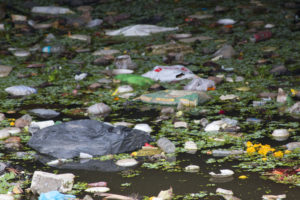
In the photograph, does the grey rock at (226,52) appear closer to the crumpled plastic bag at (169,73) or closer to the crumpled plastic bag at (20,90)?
the crumpled plastic bag at (169,73)

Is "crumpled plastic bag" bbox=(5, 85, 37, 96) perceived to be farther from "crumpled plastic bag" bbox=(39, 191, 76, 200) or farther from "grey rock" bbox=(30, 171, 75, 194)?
"crumpled plastic bag" bbox=(39, 191, 76, 200)

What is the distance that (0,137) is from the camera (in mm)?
3369

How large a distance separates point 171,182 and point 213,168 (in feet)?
0.95

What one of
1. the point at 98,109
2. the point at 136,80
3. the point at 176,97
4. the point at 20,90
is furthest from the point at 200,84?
the point at 20,90

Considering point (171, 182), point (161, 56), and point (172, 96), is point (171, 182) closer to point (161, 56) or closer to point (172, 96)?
point (172, 96)

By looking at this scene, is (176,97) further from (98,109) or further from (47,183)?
(47,183)

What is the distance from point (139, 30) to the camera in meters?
6.98

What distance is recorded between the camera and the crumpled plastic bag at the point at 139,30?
22.7ft

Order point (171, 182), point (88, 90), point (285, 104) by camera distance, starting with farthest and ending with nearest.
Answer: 1. point (88, 90)
2. point (285, 104)
3. point (171, 182)

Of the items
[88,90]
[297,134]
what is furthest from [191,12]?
[297,134]

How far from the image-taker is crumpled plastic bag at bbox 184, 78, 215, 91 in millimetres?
4438

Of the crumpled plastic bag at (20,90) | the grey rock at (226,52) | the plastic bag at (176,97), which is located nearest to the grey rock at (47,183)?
the plastic bag at (176,97)

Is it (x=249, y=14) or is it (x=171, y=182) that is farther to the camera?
(x=249, y=14)

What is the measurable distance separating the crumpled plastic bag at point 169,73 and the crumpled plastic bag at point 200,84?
1.14 feet
